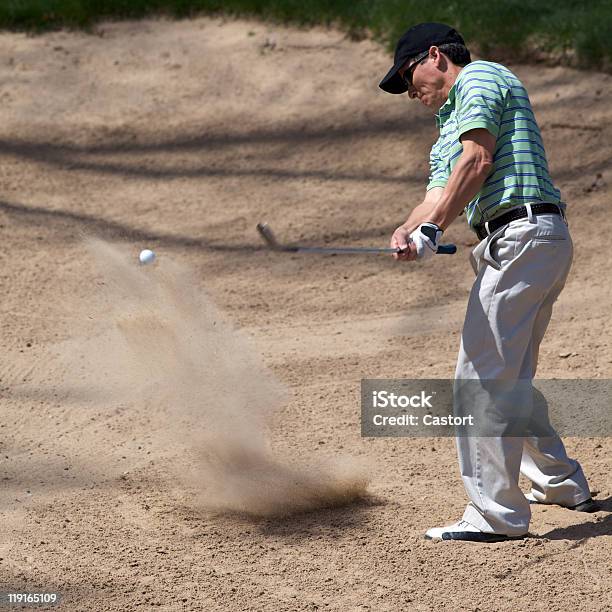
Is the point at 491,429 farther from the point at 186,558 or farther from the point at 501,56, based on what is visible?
the point at 501,56

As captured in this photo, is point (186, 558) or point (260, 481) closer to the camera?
point (186, 558)

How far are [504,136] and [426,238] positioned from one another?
0.50m

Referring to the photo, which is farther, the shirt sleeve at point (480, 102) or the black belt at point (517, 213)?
the black belt at point (517, 213)

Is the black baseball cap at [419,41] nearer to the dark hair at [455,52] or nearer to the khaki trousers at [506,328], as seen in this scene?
the dark hair at [455,52]

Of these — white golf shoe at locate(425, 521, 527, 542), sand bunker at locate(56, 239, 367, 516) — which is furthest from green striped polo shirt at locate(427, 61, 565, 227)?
sand bunker at locate(56, 239, 367, 516)

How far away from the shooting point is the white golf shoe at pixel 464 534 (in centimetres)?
454

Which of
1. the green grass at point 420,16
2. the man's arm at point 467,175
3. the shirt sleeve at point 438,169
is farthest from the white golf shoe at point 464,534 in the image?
the green grass at point 420,16

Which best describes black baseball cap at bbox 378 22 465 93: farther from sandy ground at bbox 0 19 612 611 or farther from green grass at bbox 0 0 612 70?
green grass at bbox 0 0 612 70

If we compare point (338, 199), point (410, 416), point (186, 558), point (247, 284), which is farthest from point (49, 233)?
point (186, 558)

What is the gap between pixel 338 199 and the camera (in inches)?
356

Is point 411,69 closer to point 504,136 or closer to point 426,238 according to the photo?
point 504,136

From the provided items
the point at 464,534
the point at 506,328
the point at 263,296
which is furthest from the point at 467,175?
the point at 263,296

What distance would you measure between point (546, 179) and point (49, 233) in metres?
5.30

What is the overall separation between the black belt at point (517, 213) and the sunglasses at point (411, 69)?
0.70m
